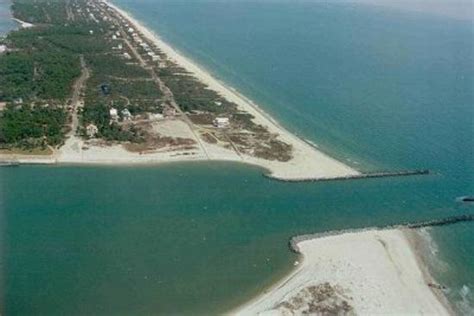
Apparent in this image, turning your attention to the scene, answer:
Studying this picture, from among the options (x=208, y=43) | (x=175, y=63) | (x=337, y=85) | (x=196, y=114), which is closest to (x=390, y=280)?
(x=196, y=114)

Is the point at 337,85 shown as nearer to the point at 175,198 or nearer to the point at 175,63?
the point at 175,63

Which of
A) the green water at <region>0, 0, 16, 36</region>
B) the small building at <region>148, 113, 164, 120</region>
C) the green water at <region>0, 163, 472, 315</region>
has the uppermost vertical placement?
the green water at <region>0, 0, 16, 36</region>

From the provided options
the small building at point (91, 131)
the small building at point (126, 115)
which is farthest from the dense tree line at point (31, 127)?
the small building at point (126, 115)

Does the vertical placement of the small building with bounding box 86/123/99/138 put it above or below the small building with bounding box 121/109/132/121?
below

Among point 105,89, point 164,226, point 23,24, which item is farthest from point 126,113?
point 23,24

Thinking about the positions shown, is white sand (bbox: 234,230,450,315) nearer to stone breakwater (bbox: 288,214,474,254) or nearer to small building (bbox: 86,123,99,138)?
stone breakwater (bbox: 288,214,474,254)

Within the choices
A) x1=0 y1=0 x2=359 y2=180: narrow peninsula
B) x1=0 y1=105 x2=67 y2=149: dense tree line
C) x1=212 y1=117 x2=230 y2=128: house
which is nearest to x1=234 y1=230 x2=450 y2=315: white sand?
x1=0 y1=0 x2=359 y2=180: narrow peninsula

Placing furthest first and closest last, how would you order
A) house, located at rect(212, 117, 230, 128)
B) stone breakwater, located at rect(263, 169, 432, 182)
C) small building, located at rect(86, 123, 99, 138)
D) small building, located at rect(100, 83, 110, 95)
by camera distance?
small building, located at rect(100, 83, 110, 95) < house, located at rect(212, 117, 230, 128) < small building, located at rect(86, 123, 99, 138) < stone breakwater, located at rect(263, 169, 432, 182)

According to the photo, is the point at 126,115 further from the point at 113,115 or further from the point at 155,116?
the point at 155,116
